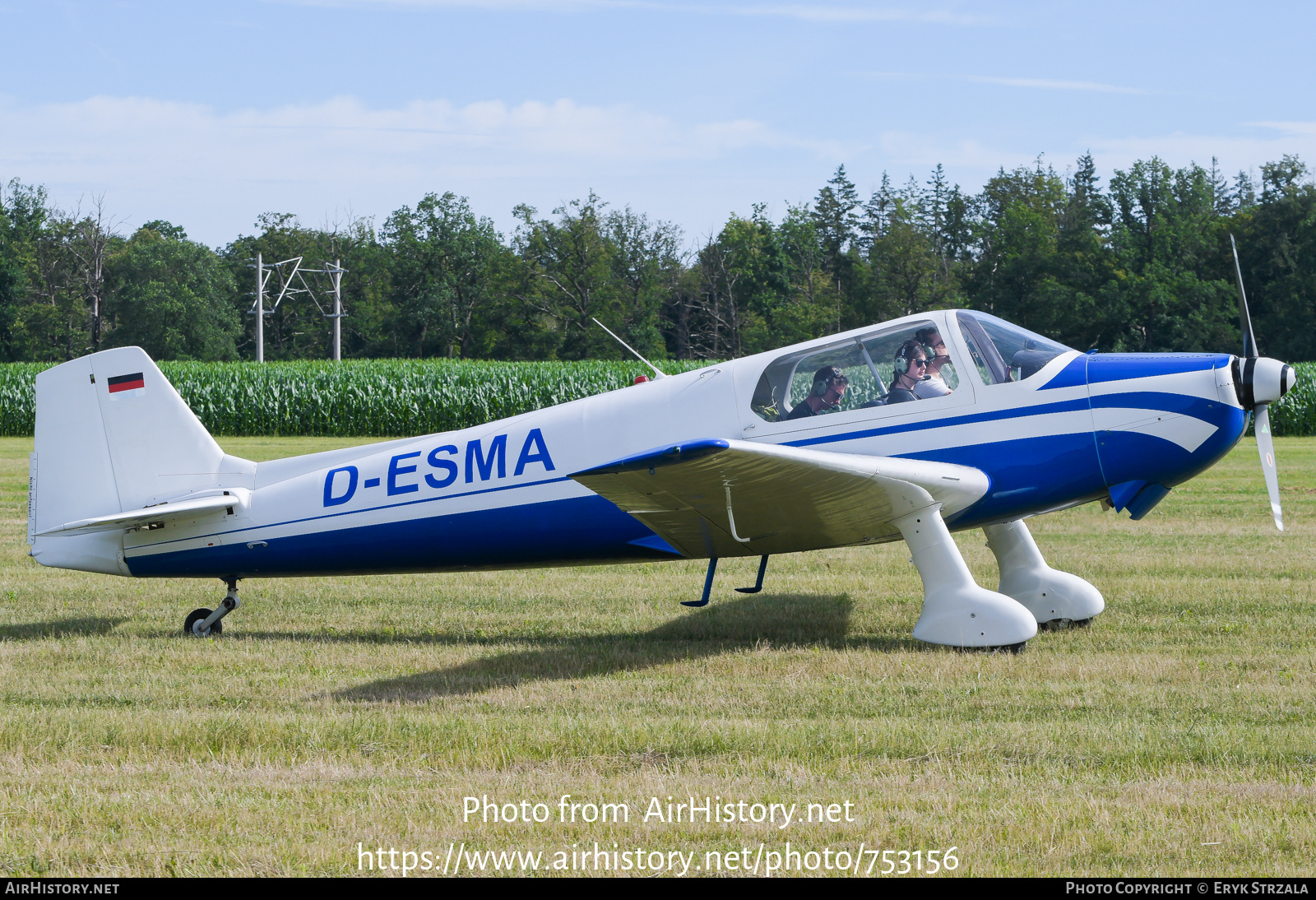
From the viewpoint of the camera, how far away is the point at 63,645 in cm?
752

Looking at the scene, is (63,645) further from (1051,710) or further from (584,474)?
(1051,710)

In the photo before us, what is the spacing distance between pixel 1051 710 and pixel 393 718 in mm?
3316

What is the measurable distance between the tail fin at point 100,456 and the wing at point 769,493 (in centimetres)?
361

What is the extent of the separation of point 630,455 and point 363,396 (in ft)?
102

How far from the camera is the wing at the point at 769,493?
19.6 ft

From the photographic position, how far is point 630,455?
754cm

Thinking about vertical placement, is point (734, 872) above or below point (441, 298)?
below

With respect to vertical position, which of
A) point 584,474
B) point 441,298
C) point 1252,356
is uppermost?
point 441,298

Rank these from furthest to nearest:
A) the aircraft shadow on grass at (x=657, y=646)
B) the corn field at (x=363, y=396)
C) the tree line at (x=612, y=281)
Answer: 1. the tree line at (x=612, y=281)
2. the corn field at (x=363, y=396)
3. the aircraft shadow on grass at (x=657, y=646)

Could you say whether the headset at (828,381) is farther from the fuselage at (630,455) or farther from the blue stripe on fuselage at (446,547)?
the blue stripe on fuselage at (446,547)

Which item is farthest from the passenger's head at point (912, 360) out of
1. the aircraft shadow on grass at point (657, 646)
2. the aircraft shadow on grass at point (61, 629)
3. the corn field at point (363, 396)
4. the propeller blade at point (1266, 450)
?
the corn field at point (363, 396)

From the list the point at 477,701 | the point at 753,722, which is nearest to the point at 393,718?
the point at 477,701

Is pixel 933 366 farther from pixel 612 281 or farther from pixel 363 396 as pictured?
pixel 612 281

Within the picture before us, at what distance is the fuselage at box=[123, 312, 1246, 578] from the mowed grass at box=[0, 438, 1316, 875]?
65cm
